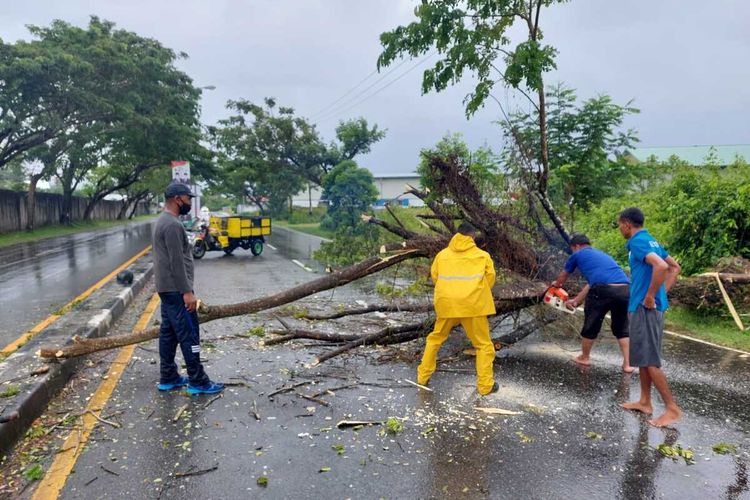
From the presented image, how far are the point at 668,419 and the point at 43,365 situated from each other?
17.9 ft

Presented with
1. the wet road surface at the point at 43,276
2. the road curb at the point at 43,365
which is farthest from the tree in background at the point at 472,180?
the wet road surface at the point at 43,276

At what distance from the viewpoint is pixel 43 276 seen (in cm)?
1205

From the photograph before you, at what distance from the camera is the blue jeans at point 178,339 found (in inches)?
183

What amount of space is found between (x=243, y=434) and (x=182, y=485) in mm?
727

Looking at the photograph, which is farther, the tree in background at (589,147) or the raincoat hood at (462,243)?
the tree in background at (589,147)

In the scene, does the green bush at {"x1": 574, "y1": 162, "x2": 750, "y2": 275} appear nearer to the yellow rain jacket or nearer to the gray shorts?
the gray shorts

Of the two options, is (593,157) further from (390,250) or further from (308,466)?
(308,466)

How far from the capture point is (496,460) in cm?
351

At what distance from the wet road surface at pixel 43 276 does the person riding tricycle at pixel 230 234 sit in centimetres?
246

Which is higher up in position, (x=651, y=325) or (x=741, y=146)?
(x=741, y=146)

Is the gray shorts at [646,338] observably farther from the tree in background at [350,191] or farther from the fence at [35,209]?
the fence at [35,209]

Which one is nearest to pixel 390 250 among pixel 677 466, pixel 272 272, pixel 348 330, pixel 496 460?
pixel 348 330

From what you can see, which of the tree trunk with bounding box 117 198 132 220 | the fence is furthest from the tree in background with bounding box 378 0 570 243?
the tree trunk with bounding box 117 198 132 220

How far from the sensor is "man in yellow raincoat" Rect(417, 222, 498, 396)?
465 cm
